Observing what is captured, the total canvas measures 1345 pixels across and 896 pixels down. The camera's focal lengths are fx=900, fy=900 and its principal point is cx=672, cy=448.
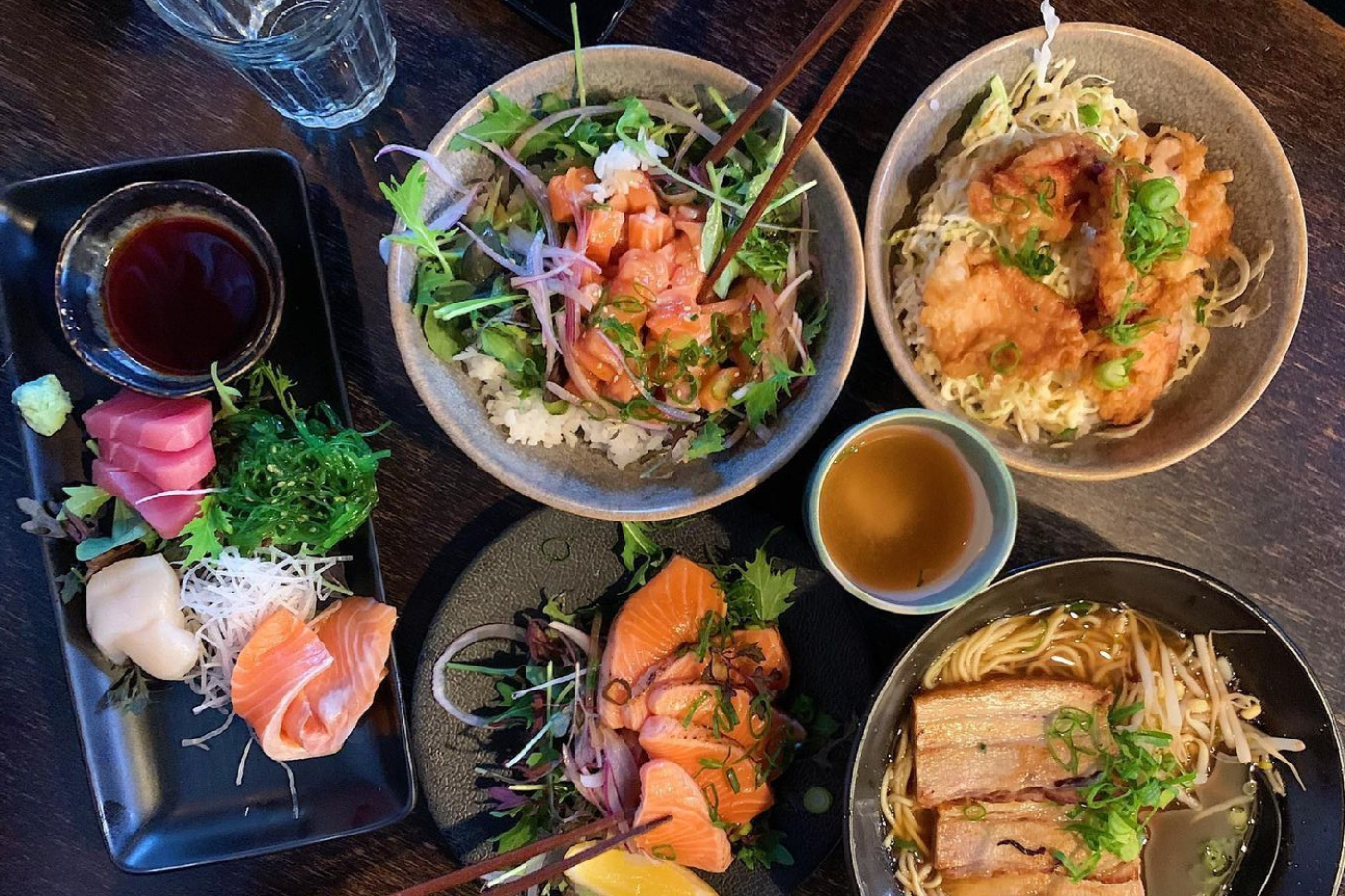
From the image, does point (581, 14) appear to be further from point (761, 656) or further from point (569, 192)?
point (761, 656)

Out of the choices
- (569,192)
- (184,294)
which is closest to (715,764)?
(569,192)

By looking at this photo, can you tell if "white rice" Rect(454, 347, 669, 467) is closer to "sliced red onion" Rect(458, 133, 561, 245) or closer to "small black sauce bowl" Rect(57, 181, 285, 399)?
"sliced red onion" Rect(458, 133, 561, 245)

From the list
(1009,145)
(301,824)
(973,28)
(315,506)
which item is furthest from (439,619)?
(973,28)

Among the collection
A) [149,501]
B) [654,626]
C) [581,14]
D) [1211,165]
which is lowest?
[654,626]

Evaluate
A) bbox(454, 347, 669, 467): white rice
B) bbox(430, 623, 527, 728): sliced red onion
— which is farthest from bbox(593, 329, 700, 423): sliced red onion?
bbox(430, 623, 527, 728): sliced red onion

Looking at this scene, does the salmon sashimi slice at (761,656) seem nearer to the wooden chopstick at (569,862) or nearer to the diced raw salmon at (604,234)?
the wooden chopstick at (569,862)
